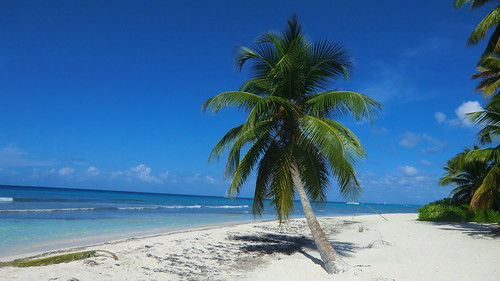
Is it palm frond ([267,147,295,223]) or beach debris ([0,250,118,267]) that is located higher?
palm frond ([267,147,295,223])

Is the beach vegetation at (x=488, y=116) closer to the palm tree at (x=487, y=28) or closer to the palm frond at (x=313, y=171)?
the palm tree at (x=487, y=28)

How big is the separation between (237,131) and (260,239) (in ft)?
17.9

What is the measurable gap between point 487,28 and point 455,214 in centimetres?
1147

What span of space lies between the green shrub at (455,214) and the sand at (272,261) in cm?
646

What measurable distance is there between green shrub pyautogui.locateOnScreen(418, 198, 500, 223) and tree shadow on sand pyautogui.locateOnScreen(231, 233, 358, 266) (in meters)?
10.4

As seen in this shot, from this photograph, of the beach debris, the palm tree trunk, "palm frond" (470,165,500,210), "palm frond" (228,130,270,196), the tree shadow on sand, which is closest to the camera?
the beach debris

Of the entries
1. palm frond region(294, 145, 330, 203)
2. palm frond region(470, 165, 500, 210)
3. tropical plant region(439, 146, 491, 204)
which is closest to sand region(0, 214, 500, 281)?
palm frond region(470, 165, 500, 210)

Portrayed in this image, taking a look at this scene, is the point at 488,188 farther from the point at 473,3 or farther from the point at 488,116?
the point at 473,3

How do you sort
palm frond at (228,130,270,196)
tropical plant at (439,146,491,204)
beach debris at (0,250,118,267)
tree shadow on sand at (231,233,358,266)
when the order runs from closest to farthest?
beach debris at (0,250,118,267)
palm frond at (228,130,270,196)
tree shadow on sand at (231,233,358,266)
tropical plant at (439,146,491,204)

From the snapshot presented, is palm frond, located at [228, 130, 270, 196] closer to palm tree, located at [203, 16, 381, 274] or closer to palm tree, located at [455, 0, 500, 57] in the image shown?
palm tree, located at [203, 16, 381, 274]

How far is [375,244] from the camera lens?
1129 cm

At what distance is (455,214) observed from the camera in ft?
60.8

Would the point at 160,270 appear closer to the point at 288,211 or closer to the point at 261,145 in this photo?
the point at 288,211

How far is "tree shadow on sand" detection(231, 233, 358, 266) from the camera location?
9445 mm
